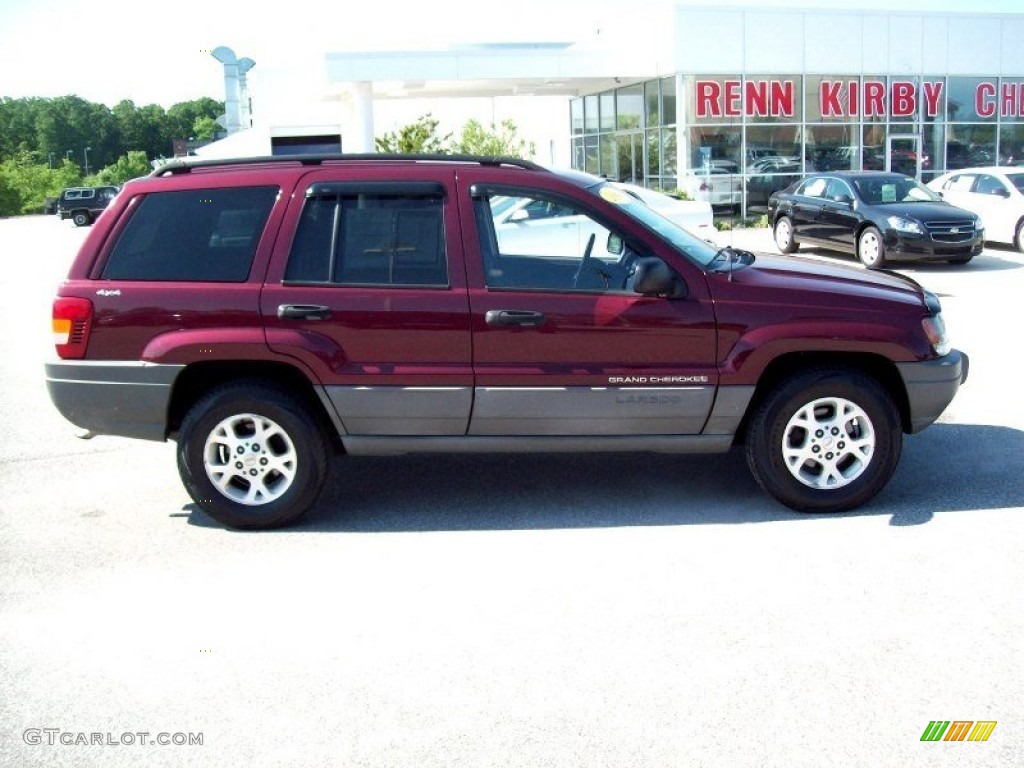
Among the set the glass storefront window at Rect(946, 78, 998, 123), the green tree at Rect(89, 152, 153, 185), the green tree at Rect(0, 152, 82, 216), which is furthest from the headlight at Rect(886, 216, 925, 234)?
the green tree at Rect(89, 152, 153, 185)

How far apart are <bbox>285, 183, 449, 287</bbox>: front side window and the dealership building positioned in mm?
22978

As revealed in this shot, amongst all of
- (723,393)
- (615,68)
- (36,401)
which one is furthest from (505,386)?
(615,68)

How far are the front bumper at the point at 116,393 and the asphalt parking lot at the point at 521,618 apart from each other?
59 centimetres

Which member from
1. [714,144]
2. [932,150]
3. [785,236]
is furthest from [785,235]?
[932,150]

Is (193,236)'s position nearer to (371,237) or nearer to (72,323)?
(72,323)

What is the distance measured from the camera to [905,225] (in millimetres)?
16422

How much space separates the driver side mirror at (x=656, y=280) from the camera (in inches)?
204

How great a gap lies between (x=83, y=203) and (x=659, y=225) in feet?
165

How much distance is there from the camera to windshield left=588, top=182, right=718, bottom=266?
546cm

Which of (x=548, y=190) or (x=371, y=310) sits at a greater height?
(x=548, y=190)

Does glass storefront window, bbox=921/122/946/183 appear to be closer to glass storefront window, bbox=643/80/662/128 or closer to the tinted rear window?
glass storefront window, bbox=643/80/662/128

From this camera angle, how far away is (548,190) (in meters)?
5.44

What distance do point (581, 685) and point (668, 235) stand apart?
2.69m

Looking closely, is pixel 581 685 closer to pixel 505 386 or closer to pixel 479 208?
pixel 505 386
